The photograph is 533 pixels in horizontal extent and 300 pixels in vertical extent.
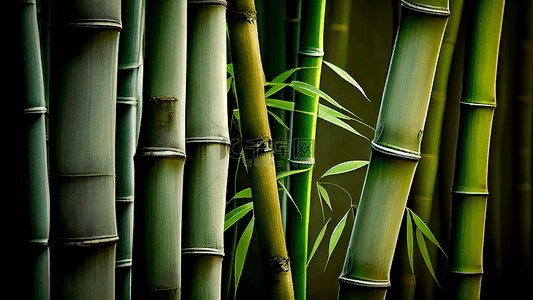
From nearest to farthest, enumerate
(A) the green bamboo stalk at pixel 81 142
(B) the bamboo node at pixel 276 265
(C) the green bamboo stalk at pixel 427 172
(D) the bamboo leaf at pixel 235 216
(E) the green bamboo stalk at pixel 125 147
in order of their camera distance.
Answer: (A) the green bamboo stalk at pixel 81 142 < (B) the bamboo node at pixel 276 265 < (E) the green bamboo stalk at pixel 125 147 < (D) the bamboo leaf at pixel 235 216 < (C) the green bamboo stalk at pixel 427 172

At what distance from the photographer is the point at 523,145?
113 cm

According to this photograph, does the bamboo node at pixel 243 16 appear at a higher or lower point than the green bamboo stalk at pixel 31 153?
higher

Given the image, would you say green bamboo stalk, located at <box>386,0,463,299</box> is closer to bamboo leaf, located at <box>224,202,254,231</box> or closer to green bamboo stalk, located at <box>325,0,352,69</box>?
green bamboo stalk, located at <box>325,0,352,69</box>

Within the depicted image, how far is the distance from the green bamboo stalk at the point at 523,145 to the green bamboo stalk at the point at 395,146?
790 mm

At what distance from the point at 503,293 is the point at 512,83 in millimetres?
533

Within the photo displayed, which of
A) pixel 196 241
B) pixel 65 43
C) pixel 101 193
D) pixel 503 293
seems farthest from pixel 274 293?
pixel 503 293

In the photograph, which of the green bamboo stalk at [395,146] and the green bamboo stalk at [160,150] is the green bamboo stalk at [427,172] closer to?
the green bamboo stalk at [395,146]

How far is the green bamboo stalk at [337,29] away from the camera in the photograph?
3.49 ft

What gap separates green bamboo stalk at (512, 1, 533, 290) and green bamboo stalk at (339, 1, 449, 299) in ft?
2.59

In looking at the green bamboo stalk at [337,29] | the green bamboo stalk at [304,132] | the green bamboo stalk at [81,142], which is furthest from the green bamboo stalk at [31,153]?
the green bamboo stalk at [337,29]

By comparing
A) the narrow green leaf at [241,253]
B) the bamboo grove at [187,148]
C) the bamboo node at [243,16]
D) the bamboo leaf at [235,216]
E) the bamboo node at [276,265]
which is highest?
the bamboo node at [243,16]

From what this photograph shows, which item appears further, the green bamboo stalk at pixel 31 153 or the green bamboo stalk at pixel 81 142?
the green bamboo stalk at pixel 31 153

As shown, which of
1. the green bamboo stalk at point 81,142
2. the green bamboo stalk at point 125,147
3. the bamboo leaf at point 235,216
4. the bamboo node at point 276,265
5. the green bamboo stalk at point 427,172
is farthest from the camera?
the green bamboo stalk at point 427,172

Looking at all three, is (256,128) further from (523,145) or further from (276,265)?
(523,145)
